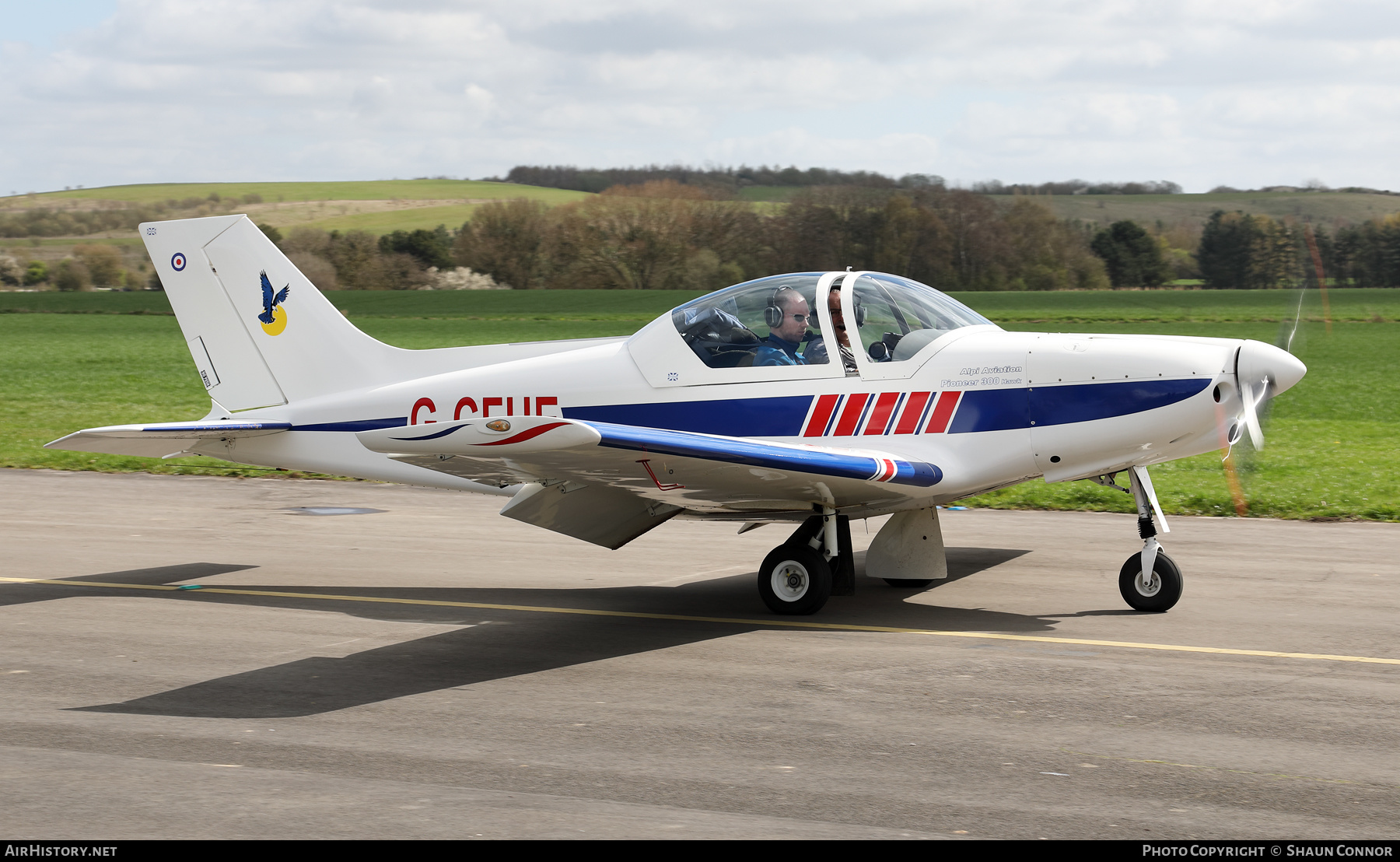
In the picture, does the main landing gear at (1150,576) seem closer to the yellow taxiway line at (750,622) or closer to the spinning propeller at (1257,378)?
the spinning propeller at (1257,378)

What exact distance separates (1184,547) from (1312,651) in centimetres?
337

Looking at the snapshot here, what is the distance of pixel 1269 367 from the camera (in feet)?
25.2

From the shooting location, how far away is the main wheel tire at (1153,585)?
8.05 m

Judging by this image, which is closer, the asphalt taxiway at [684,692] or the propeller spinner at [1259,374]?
the asphalt taxiway at [684,692]

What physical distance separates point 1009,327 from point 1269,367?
46614 mm

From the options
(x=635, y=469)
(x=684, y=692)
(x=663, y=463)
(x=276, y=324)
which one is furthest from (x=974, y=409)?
(x=276, y=324)

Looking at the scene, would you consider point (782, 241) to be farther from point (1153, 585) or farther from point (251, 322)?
point (1153, 585)

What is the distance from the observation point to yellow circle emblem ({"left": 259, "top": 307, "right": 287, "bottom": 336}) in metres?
9.94

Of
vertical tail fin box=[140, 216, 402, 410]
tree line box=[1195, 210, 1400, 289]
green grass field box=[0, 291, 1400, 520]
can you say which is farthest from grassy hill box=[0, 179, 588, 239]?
vertical tail fin box=[140, 216, 402, 410]

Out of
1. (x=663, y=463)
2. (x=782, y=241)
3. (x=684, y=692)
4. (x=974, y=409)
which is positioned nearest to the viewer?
(x=684, y=692)

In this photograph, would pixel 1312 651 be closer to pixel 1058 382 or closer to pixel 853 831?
pixel 1058 382

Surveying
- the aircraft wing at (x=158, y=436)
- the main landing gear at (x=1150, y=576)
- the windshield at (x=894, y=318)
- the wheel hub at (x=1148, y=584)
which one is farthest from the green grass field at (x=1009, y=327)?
the aircraft wing at (x=158, y=436)

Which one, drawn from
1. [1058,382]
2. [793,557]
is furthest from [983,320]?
[793,557]

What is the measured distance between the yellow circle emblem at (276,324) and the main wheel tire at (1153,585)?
20.8 ft
